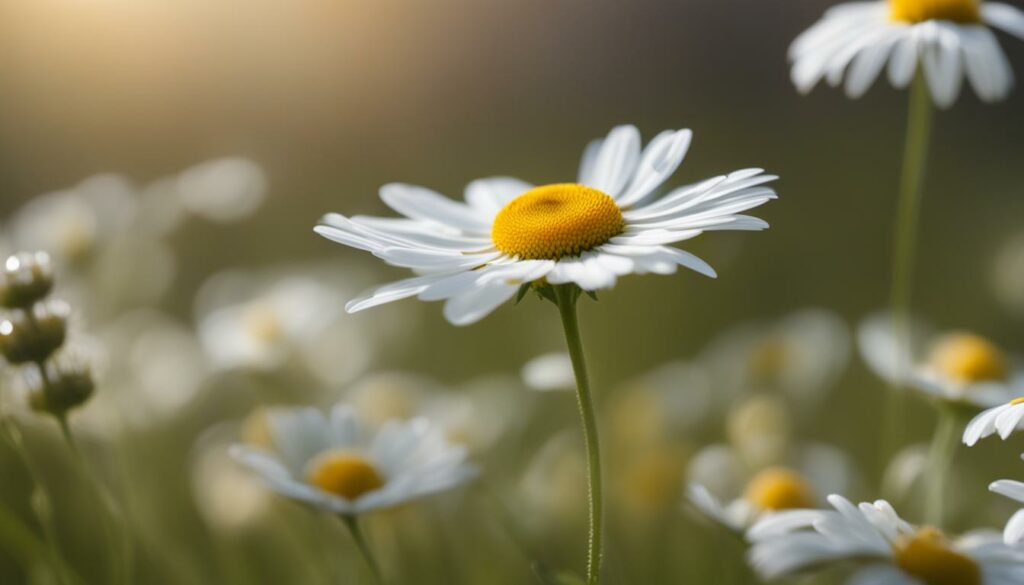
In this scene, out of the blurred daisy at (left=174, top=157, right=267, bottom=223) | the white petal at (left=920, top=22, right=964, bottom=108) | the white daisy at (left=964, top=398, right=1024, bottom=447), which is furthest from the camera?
the blurred daisy at (left=174, top=157, right=267, bottom=223)

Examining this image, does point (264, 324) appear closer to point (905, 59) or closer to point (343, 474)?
point (343, 474)

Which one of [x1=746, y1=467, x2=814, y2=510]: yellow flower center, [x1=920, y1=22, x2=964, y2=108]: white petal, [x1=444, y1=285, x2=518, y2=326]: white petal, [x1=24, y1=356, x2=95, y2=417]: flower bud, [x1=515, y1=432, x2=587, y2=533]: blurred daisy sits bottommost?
[x1=515, y1=432, x2=587, y2=533]: blurred daisy

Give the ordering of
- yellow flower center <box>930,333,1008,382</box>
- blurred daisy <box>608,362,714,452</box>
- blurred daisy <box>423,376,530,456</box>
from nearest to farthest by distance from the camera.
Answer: yellow flower center <box>930,333,1008,382</box>
blurred daisy <box>423,376,530,456</box>
blurred daisy <box>608,362,714,452</box>

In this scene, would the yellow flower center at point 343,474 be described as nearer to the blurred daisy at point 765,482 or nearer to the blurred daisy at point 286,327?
the blurred daisy at point 765,482

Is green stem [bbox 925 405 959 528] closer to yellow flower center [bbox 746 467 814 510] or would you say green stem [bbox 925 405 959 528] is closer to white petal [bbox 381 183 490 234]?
Answer: yellow flower center [bbox 746 467 814 510]

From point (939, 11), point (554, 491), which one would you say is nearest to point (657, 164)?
point (939, 11)

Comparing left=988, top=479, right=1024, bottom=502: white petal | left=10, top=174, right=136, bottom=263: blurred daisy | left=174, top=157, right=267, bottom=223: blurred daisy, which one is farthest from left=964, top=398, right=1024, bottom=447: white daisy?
left=10, top=174, right=136, bottom=263: blurred daisy

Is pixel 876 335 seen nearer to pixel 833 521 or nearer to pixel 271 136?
pixel 833 521
